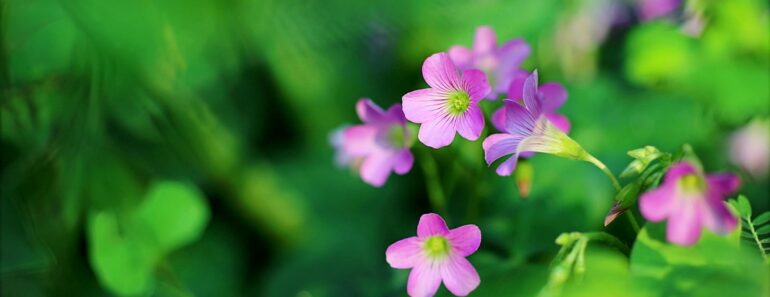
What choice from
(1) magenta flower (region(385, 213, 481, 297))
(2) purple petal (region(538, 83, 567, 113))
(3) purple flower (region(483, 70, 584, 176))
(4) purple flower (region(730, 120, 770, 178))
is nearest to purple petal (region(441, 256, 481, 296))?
(1) magenta flower (region(385, 213, 481, 297))

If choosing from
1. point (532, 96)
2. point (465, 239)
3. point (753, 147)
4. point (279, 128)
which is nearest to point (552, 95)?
point (532, 96)

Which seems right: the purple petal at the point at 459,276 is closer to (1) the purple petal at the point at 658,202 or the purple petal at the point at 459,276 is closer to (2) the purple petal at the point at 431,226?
(2) the purple petal at the point at 431,226

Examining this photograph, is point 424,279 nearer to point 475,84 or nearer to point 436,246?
point 436,246

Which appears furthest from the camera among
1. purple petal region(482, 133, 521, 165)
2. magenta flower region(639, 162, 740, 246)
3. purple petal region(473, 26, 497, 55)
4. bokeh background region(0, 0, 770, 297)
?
bokeh background region(0, 0, 770, 297)

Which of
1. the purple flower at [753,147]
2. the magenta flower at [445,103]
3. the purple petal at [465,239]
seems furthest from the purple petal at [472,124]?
the purple flower at [753,147]

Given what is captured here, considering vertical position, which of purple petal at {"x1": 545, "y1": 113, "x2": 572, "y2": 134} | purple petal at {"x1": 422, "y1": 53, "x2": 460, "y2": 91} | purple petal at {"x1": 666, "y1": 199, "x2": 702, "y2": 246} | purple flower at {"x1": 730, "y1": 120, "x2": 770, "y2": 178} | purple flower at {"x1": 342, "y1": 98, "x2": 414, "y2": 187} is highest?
purple petal at {"x1": 422, "y1": 53, "x2": 460, "y2": 91}

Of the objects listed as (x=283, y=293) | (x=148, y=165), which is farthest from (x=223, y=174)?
(x=283, y=293)

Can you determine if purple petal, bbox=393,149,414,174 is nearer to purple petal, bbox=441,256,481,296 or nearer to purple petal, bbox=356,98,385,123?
purple petal, bbox=356,98,385,123

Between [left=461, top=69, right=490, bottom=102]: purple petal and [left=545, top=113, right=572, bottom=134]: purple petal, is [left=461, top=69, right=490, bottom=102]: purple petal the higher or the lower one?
the higher one
